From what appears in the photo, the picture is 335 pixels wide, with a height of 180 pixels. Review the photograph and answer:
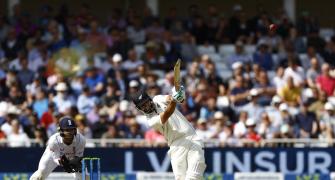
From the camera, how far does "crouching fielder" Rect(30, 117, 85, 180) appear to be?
15320 millimetres

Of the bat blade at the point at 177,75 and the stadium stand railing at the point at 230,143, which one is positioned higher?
the bat blade at the point at 177,75

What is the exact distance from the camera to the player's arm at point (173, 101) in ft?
46.1

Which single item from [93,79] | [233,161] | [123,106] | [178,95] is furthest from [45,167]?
[93,79]

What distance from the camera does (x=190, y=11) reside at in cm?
2612

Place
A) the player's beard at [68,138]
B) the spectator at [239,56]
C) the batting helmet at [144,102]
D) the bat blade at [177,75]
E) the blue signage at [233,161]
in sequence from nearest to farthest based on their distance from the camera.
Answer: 1. the bat blade at [177,75]
2. the batting helmet at [144,102]
3. the player's beard at [68,138]
4. the blue signage at [233,161]
5. the spectator at [239,56]

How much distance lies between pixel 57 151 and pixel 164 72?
27.4ft

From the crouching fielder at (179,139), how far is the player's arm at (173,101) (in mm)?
157

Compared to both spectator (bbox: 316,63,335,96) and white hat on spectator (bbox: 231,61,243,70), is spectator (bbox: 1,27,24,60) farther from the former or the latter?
spectator (bbox: 316,63,335,96)

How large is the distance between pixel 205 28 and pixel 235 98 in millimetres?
3458

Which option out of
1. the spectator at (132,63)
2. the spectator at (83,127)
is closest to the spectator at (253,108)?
the spectator at (132,63)

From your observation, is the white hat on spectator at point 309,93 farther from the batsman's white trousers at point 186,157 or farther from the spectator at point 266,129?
the batsman's white trousers at point 186,157

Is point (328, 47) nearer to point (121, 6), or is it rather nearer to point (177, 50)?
point (177, 50)

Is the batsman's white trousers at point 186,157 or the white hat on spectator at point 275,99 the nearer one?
the batsman's white trousers at point 186,157

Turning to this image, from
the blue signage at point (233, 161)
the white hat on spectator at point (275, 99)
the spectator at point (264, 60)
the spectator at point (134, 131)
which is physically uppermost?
the spectator at point (264, 60)
